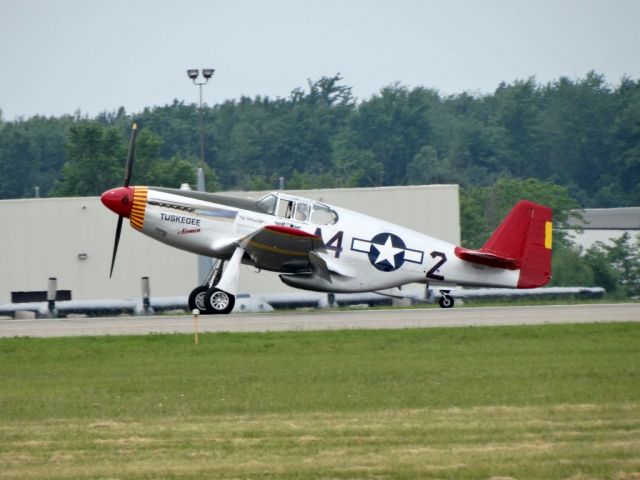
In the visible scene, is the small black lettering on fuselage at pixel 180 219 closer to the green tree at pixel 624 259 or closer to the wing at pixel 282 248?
the wing at pixel 282 248

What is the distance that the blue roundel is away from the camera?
23.5 metres

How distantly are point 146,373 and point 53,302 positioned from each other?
38.8 feet

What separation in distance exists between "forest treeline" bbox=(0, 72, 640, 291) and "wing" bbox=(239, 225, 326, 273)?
5017 centimetres

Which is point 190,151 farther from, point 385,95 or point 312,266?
point 312,266

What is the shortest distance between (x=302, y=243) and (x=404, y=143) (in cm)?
6928

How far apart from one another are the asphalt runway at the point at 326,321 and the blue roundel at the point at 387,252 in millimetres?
930

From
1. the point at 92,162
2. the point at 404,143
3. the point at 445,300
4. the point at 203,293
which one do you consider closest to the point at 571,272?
the point at 445,300

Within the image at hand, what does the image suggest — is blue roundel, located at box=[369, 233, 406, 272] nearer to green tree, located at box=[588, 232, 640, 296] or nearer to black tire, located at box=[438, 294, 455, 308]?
black tire, located at box=[438, 294, 455, 308]

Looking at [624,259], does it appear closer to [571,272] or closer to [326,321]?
[571,272]

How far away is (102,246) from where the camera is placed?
31125 mm

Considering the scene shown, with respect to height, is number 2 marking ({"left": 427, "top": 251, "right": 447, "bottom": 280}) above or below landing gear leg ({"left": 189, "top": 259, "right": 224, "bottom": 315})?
above

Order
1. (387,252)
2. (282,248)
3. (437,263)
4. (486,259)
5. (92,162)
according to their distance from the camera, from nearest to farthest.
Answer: (282,248) < (387,252) < (437,263) < (486,259) < (92,162)

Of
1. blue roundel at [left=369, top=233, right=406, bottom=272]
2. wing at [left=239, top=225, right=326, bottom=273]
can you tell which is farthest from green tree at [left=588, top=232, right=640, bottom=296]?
wing at [left=239, top=225, right=326, bottom=273]

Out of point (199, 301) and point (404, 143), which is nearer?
point (199, 301)
